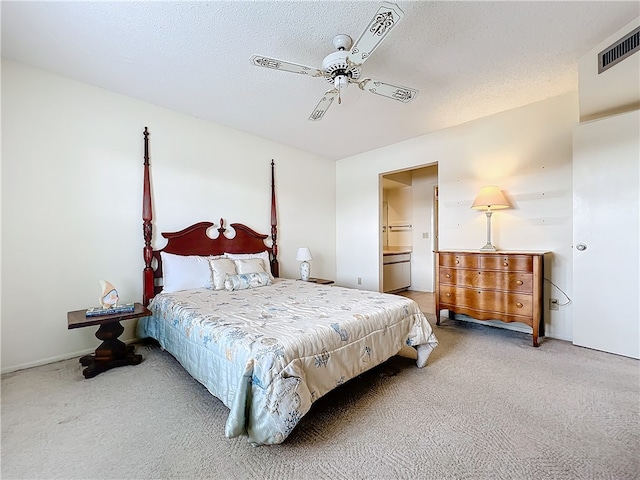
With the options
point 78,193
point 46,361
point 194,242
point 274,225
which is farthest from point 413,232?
point 46,361

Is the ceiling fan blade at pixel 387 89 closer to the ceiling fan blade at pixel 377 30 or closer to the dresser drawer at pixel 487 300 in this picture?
the ceiling fan blade at pixel 377 30

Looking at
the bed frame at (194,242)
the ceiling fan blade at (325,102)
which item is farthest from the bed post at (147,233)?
the ceiling fan blade at (325,102)

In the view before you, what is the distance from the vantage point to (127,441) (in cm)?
154

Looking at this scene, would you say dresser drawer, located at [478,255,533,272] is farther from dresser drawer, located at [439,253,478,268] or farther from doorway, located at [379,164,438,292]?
doorway, located at [379,164,438,292]

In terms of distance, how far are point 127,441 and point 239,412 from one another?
70 centimetres

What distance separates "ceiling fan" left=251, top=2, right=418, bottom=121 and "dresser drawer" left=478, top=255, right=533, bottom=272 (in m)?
1.93

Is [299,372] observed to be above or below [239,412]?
above

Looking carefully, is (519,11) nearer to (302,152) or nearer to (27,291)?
(302,152)

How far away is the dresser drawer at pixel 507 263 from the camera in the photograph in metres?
2.86

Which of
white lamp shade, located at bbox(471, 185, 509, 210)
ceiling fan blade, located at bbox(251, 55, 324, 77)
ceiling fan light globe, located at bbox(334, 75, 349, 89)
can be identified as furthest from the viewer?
white lamp shade, located at bbox(471, 185, 509, 210)

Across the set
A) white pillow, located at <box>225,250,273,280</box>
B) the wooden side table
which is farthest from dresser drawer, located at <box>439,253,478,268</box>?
the wooden side table

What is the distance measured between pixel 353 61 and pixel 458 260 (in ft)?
8.05

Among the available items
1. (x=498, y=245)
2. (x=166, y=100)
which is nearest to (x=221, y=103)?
(x=166, y=100)

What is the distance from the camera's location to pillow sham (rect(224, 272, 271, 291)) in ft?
10.1
